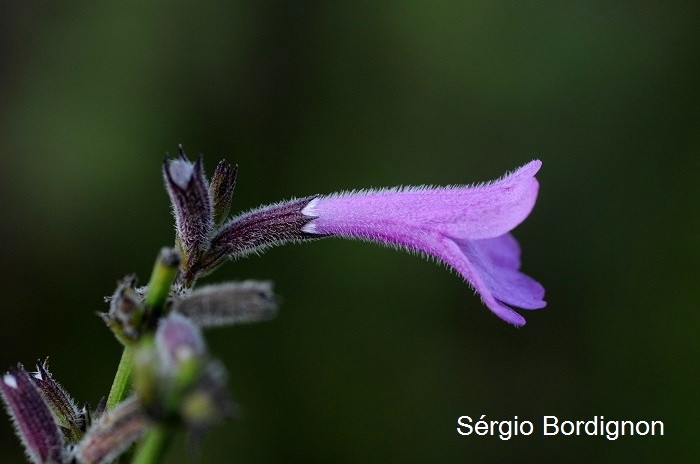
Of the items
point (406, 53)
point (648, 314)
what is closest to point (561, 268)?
point (648, 314)

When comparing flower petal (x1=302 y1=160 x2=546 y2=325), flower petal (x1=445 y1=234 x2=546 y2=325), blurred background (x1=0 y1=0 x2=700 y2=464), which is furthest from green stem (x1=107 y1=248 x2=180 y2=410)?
blurred background (x1=0 y1=0 x2=700 y2=464)

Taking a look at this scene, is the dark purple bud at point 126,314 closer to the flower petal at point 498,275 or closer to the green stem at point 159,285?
the green stem at point 159,285

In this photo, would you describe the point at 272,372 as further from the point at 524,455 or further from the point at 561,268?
the point at 561,268

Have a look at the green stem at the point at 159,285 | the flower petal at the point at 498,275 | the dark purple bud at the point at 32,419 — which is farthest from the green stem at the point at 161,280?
the flower petal at the point at 498,275

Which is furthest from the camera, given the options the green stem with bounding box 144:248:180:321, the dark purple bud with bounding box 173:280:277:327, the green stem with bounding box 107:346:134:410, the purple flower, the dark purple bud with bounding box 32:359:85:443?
the purple flower

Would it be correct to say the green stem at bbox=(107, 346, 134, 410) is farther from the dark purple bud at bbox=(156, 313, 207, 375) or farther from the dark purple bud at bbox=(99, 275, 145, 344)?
the dark purple bud at bbox=(156, 313, 207, 375)

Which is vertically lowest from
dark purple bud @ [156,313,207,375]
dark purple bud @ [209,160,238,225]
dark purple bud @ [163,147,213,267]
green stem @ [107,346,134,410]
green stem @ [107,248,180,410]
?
dark purple bud @ [156,313,207,375]
